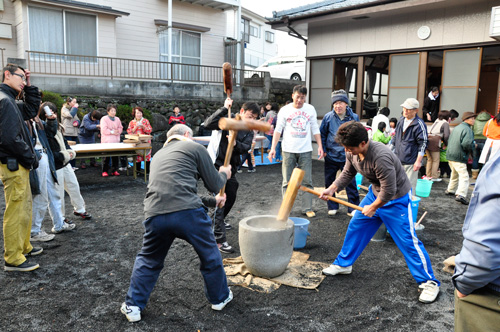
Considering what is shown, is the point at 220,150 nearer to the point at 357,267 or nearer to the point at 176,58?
the point at 357,267

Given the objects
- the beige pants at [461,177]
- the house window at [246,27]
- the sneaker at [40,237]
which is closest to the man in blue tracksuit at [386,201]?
the sneaker at [40,237]

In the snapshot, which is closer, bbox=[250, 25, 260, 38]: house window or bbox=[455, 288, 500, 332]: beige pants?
bbox=[455, 288, 500, 332]: beige pants

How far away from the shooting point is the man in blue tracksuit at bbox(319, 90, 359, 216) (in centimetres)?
653

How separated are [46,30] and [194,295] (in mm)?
14153

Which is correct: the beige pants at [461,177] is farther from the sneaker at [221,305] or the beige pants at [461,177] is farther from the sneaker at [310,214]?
the sneaker at [221,305]

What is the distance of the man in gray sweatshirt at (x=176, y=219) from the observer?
3.21m

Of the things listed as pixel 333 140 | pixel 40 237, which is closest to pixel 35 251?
pixel 40 237

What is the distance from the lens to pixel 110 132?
33.3 ft

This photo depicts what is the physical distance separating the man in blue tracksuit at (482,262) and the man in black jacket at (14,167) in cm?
438

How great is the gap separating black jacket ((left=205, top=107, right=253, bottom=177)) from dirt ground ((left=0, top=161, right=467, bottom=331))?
122cm

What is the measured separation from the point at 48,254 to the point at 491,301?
4.98 m

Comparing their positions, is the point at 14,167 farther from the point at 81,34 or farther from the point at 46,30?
the point at 81,34

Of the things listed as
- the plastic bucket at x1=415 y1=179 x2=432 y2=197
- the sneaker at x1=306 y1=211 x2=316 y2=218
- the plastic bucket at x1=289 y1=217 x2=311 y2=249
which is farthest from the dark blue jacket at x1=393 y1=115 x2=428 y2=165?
the plastic bucket at x1=289 y1=217 x2=311 y2=249

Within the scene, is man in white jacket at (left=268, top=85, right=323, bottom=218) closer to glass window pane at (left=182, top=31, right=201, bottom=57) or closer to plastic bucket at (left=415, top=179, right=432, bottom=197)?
plastic bucket at (left=415, top=179, right=432, bottom=197)
